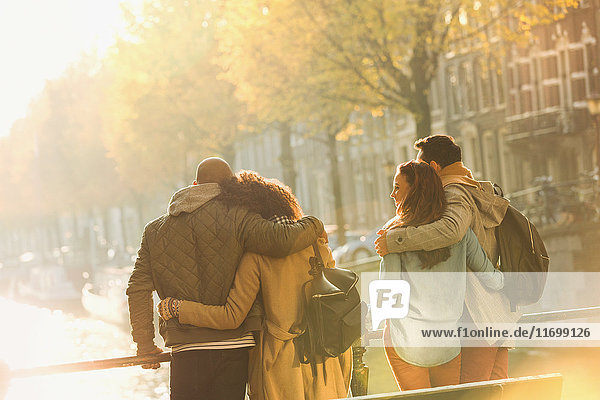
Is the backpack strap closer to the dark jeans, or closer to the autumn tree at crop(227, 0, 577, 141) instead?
the dark jeans

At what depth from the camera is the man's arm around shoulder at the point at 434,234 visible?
4316 mm

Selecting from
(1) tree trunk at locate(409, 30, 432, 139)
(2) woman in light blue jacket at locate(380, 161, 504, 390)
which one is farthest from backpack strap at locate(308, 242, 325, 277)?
(1) tree trunk at locate(409, 30, 432, 139)

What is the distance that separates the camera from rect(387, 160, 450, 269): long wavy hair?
4387 mm

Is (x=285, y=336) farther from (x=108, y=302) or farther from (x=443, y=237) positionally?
(x=108, y=302)

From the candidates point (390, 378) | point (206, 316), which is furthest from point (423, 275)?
point (390, 378)

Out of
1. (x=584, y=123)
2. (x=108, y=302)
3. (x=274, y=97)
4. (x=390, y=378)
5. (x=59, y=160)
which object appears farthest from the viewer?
(x=59, y=160)

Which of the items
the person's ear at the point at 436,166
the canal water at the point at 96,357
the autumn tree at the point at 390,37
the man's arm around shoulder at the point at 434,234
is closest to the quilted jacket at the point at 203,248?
the man's arm around shoulder at the point at 434,234

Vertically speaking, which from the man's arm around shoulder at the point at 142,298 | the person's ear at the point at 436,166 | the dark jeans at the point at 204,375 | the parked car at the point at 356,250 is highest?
the person's ear at the point at 436,166

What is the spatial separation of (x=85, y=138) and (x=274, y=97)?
95.3 feet

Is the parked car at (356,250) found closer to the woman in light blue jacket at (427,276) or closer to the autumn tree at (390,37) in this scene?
the autumn tree at (390,37)

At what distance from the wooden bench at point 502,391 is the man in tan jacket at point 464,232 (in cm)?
102

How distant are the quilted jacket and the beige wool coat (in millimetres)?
54

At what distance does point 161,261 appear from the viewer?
4.34 meters

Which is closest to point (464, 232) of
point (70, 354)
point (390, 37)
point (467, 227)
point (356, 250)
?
point (467, 227)
